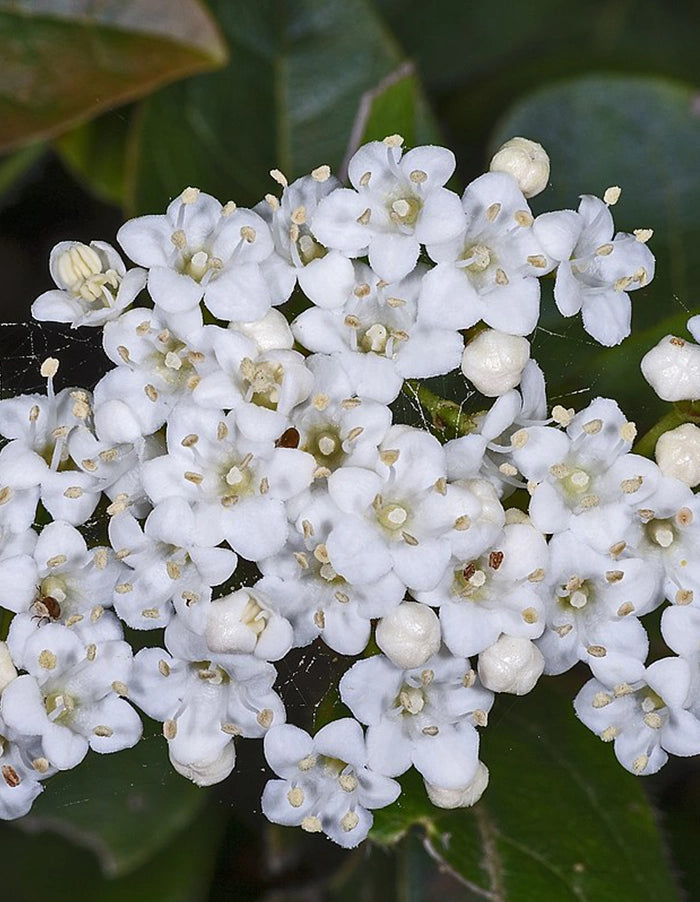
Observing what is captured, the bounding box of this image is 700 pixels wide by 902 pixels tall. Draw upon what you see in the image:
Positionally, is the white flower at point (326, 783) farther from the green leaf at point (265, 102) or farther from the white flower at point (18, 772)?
the green leaf at point (265, 102)

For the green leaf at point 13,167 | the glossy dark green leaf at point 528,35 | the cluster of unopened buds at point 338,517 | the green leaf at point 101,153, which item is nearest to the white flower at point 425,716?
the cluster of unopened buds at point 338,517

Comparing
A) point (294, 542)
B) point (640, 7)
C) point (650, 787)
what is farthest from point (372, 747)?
point (640, 7)

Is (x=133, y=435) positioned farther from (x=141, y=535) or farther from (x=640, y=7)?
(x=640, y=7)

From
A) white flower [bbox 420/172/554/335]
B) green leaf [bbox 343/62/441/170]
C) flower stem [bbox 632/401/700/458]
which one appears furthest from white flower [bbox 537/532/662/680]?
green leaf [bbox 343/62/441/170]

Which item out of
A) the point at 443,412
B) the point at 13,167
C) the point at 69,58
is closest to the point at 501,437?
the point at 443,412

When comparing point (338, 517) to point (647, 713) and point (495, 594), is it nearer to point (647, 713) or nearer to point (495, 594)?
point (495, 594)

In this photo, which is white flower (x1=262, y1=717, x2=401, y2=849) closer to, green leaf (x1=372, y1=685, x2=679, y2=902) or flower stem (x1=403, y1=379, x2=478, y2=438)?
green leaf (x1=372, y1=685, x2=679, y2=902)
